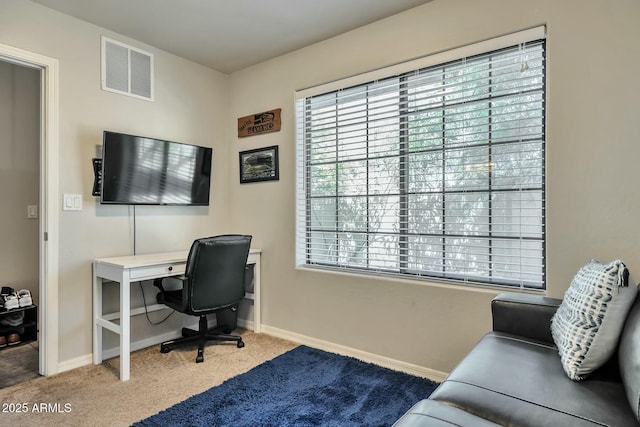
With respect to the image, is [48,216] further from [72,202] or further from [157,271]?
[157,271]

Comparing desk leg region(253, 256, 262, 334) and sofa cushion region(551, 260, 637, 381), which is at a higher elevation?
sofa cushion region(551, 260, 637, 381)

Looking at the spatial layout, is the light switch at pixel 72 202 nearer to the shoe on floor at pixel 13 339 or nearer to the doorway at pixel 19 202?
the doorway at pixel 19 202

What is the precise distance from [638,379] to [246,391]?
1871mm

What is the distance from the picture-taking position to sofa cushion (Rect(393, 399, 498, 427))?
1.05 m

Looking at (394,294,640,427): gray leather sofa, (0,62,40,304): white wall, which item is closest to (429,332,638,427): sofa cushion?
(394,294,640,427): gray leather sofa

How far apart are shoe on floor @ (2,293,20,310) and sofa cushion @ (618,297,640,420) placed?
405 cm

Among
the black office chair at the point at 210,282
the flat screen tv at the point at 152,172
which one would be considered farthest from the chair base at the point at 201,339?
the flat screen tv at the point at 152,172

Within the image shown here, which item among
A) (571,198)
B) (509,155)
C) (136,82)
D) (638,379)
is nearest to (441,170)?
(509,155)

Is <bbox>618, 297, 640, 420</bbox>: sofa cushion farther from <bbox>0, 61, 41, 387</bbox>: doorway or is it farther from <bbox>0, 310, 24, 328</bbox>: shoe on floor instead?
<bbox>0, 310, 24, 328</bbox>: shoe on floor

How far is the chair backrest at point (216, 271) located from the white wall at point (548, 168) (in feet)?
1.50

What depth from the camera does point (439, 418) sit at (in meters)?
1.08

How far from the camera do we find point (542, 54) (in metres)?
2.04

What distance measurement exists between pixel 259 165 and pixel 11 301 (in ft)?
7.85

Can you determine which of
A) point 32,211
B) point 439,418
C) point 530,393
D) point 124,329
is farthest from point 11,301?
point 530,393
